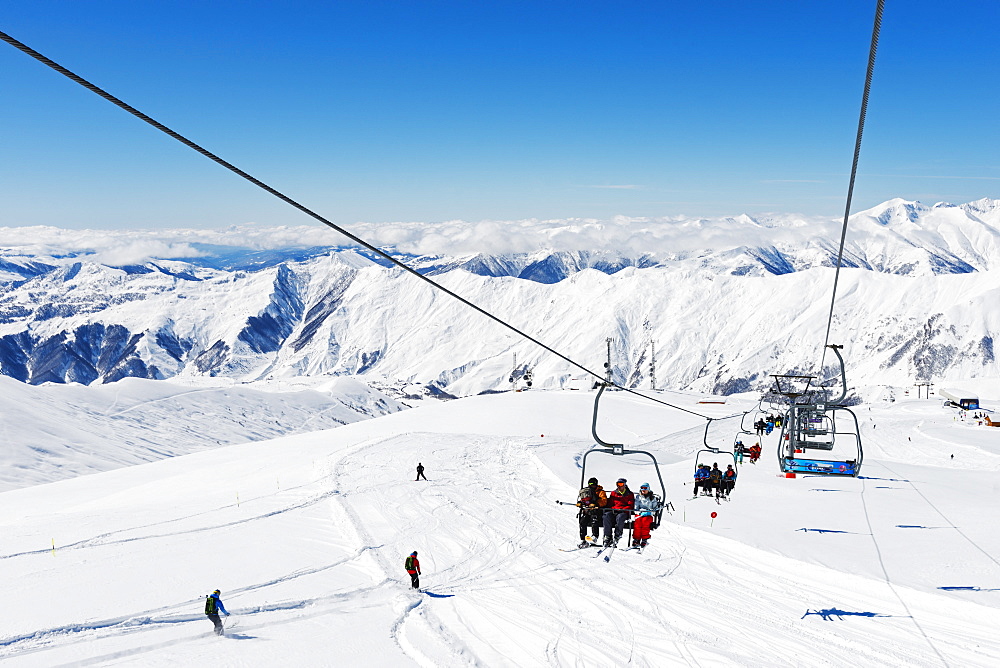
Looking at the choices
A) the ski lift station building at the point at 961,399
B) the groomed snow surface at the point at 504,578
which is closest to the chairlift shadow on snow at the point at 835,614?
the groomed snow surface at the point at 504,578

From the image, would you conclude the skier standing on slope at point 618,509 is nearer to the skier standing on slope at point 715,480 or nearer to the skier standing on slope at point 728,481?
the skier standing on slope at point 715,480

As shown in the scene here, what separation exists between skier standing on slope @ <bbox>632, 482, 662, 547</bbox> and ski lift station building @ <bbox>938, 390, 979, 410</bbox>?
343 ft

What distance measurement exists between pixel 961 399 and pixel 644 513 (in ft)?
374

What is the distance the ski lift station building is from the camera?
323ft

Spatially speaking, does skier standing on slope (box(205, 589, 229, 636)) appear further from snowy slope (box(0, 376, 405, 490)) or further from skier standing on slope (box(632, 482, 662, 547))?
snowy slope (box(0, 376, 405, 490))

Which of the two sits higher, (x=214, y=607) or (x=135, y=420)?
(x=214, y=607)

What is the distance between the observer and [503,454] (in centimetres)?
4722

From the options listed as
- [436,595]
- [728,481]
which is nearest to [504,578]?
[436,595]

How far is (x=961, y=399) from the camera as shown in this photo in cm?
10562

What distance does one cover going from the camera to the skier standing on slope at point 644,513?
1666cm

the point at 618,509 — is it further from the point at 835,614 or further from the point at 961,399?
the point at 961,399

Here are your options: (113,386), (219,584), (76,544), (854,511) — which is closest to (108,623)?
(219,584)

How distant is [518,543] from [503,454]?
82.2 feet

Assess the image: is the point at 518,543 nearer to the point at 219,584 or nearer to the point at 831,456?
the point at 219,584
